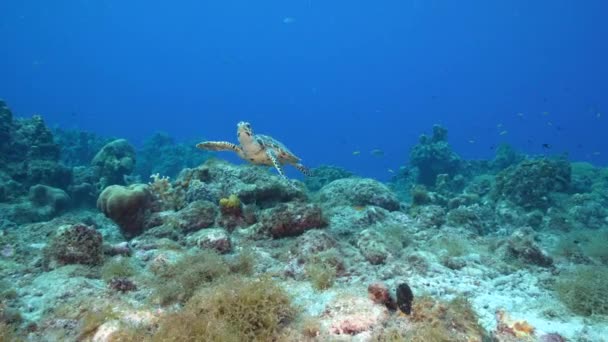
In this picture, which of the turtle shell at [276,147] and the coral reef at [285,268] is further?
the turtle shell at [276,147]

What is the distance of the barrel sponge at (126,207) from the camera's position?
8.59 m

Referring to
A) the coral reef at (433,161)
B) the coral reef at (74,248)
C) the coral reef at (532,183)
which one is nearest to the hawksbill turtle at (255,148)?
the coral reef at (74,248)

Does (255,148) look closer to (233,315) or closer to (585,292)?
(233,315)

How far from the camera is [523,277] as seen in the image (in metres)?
6.29

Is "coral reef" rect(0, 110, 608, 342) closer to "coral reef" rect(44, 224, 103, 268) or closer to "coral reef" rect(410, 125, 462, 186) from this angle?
"coral reef" rect(44, 224, 103, 268)

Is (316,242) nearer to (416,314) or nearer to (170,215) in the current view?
(416,314)

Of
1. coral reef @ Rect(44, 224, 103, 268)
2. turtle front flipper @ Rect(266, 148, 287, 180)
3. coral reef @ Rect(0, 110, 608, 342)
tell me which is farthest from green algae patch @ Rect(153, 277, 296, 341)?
turtle front flipper @ Rect(266, 148, 287, 180)

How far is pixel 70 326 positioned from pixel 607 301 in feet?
23.4

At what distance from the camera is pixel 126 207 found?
8.62 m

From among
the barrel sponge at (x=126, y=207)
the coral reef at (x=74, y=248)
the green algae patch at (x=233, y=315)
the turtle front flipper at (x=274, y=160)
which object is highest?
the turtle front flipper at (x=274, y=160)

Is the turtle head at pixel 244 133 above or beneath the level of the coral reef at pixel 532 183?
beneath

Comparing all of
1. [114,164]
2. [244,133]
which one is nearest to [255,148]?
[244,133]

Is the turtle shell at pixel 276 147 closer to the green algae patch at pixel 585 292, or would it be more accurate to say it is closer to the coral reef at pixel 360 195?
the coral reef at pixel 360 195

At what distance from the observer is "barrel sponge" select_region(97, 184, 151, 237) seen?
8586 millimetres
